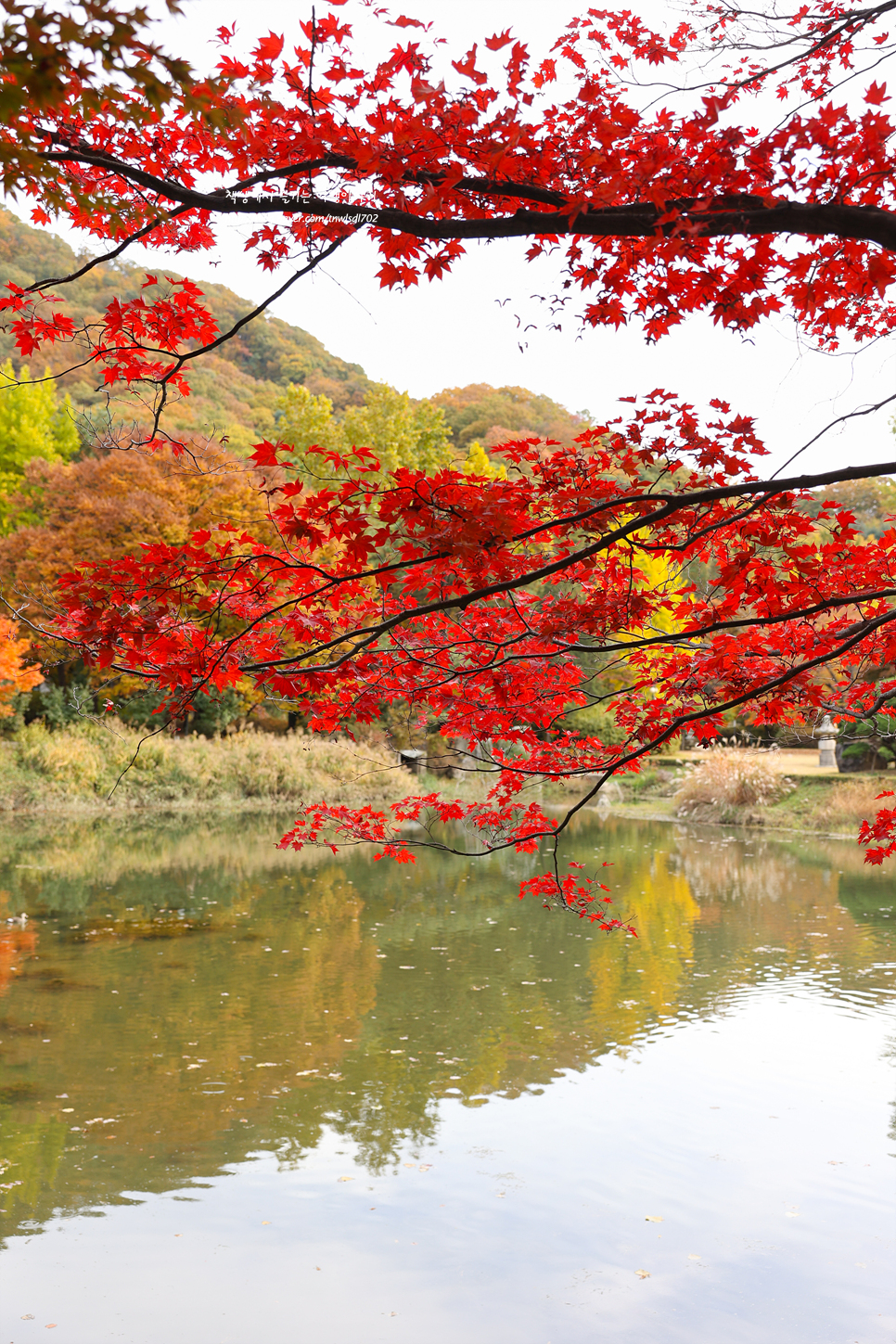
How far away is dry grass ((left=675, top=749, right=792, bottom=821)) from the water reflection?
3.92 m

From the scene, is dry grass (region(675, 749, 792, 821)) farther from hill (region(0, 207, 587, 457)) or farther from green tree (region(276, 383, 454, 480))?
hill (region(0, 207, 587, 457))

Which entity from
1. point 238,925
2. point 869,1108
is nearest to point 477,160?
point 869,1108

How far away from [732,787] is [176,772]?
10.3m

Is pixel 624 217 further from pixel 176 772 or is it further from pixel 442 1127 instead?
pixel 176 772

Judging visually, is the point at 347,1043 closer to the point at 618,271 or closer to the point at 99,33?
the point at 618,271

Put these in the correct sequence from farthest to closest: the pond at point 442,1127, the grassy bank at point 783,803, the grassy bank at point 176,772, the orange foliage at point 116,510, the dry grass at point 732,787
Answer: the orange foliage at point 116,510
the dry grass at point 732,787
the grassy bank at point 783,803
the grassy bank at point 176,772
the pond at point 442,1127

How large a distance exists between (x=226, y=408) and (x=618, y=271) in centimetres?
3692

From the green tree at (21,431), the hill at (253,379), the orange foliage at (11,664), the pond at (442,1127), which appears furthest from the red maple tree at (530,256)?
the hill at (253,379)

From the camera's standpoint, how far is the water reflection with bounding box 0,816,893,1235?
491 centimetres

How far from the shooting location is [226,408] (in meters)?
37.9

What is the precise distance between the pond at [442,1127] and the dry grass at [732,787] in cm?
796

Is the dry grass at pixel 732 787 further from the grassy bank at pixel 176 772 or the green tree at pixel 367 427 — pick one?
the green tree at pixel 367 427

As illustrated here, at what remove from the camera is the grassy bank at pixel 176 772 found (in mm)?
16250

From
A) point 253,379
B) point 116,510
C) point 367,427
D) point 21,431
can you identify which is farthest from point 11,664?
point 253,379
